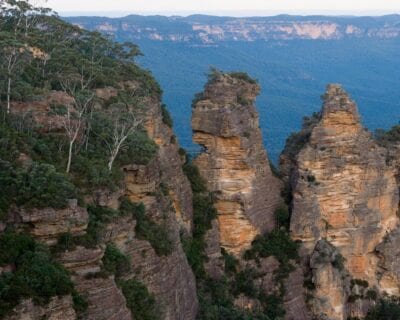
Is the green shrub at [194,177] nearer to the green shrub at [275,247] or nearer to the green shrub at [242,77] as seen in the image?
the green shrub at [275,247]

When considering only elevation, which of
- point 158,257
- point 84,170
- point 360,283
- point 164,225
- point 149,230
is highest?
point 84,170

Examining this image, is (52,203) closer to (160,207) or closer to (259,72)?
(160,207)

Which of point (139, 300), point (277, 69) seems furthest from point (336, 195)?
point (277, 69)

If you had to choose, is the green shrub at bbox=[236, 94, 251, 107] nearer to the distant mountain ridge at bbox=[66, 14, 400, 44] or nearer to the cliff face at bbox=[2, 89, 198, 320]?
the cliff face at bbox=[2, 89, 198, 320]

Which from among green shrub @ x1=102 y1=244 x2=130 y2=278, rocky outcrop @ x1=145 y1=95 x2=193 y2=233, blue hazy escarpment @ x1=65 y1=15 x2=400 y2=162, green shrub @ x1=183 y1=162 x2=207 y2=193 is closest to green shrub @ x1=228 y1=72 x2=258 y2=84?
green shrub @ x1=183 y1=162 x2=207 y2=193

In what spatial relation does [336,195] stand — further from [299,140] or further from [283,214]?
[299,140]

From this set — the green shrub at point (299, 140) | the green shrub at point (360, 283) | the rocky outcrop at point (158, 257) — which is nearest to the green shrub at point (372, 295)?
the green shrub at point (360, 283)

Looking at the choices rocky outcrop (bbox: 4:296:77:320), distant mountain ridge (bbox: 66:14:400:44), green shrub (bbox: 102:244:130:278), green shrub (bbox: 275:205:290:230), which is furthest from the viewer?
distant mountain ridge (bbox: 66:14:400:44)

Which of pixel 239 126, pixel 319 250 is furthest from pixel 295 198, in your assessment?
pixel 239 126
